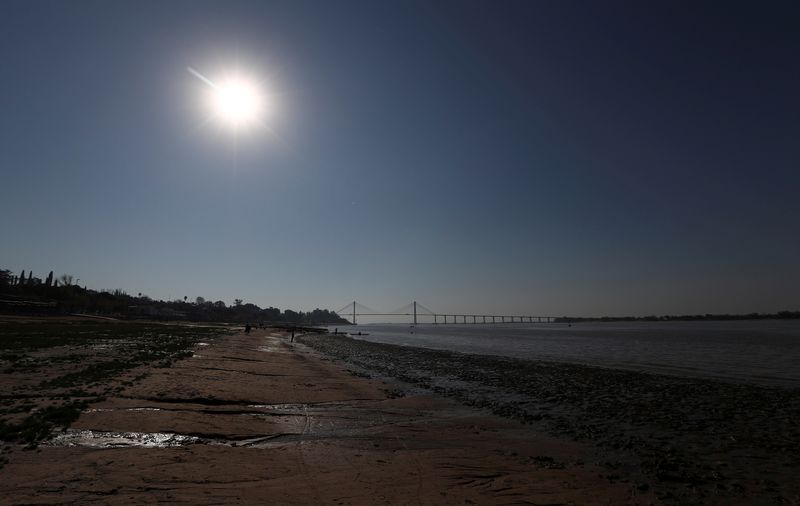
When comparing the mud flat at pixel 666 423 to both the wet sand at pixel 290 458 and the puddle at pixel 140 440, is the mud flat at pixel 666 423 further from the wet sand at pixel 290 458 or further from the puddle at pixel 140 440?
the puddle at pixel 140 440

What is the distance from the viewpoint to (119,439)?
33.2 ft

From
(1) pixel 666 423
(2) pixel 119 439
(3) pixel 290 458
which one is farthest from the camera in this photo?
(1) pixel 666 423

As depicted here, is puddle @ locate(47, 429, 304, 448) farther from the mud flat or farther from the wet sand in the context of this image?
the mud flat

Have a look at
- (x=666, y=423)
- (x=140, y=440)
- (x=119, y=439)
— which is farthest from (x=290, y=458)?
(x=666, y=423)

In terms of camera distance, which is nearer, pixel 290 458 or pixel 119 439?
pixel 290 458

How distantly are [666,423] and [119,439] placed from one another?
58.4ft

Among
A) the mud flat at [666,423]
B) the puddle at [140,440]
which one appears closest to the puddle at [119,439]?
the puddle at [140,440]

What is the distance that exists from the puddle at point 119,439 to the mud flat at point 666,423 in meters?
11.2

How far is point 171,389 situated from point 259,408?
4139 mm

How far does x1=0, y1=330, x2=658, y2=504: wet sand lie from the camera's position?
24.5ft

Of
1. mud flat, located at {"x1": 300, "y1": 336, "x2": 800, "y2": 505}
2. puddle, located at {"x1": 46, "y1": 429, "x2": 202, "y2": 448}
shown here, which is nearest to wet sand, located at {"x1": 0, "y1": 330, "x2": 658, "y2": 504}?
puddle, located at {"x1": 46, "y1": 429, "x2": 202, "y2": 448}

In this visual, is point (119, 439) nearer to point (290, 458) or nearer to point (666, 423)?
point (290, 458)

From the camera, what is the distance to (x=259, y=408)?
1585 centimetres

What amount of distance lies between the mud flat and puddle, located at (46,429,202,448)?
441 inches
